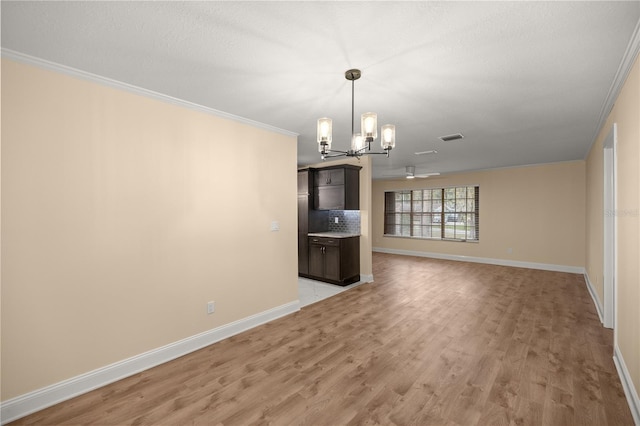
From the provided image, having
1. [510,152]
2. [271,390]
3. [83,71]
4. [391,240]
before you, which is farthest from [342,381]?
[391,240]

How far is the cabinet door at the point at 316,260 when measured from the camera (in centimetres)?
547

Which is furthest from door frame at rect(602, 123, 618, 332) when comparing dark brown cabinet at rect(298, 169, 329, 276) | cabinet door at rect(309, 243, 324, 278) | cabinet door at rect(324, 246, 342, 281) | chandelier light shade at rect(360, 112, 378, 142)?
dark brown cabinet at rect(298, 169, 329, 276)

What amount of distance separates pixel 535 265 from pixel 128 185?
805 cm

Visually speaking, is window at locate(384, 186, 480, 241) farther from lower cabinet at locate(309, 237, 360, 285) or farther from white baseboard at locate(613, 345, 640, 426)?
white baseboard at locate(613, 345, 640, 426)

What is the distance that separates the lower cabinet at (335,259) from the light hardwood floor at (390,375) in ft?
3.81

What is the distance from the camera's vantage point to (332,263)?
5277 millimetres

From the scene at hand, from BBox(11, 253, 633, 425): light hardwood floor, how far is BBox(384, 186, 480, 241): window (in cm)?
390

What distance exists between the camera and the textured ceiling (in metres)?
1.56

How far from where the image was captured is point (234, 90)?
101 inches

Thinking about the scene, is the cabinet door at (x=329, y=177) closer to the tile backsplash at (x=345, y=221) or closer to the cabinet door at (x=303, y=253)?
the tile backsplash at (x=345, y=221)

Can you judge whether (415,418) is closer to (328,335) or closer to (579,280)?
(328,335)

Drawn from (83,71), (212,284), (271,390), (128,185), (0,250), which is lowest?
(271,390)

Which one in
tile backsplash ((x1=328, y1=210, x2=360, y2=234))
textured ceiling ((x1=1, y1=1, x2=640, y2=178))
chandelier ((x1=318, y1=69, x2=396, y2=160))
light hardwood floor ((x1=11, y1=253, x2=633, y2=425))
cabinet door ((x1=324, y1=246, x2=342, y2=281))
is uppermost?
textured ceiling ((x1=1, y1=1, x2=640, y2=178))

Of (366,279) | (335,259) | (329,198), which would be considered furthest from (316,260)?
(329,198)
